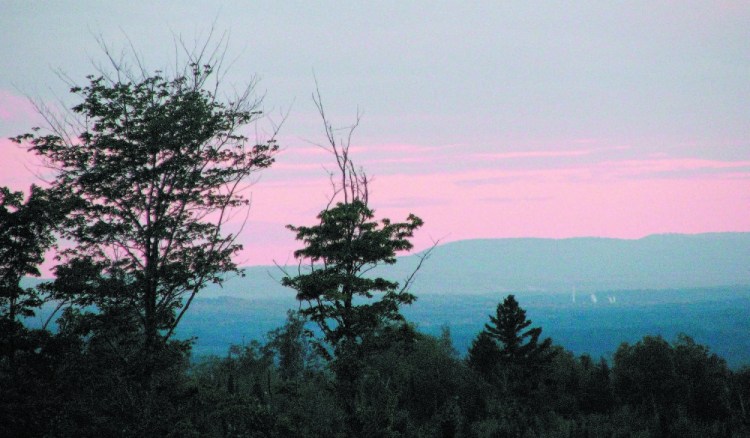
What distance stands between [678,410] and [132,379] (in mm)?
59755

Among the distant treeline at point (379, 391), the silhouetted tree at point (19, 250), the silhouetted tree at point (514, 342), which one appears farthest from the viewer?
the silhouetted tree at point (514, 342)

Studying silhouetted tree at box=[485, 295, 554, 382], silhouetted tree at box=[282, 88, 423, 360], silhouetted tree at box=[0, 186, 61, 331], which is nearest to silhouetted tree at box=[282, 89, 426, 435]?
silhouetted tree at box=[282, 88, 423, 360]

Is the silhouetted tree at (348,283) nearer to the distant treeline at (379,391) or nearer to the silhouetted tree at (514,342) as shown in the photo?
the distant treeline at (379,391)

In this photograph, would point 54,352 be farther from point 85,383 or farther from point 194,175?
point 194,175

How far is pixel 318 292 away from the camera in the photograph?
30.2 meters

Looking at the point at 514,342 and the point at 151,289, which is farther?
the point at 514,342

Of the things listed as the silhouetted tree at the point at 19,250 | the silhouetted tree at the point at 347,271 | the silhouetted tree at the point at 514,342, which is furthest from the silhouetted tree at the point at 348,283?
the silhouetted tree at the point at 514,342

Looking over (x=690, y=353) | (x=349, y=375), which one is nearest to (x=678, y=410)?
(x=690, y=353)

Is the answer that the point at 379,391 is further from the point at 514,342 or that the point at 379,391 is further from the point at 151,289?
the point at 514,342

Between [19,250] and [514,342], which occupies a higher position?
[19,250]

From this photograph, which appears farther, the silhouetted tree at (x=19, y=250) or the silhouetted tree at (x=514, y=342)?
the silhouetted tree at (x=514, y=342)

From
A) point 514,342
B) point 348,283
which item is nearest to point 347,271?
point 348,283

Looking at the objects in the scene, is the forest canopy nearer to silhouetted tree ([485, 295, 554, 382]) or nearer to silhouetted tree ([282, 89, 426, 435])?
silhouetted tree ([282, 89, 426, 435])

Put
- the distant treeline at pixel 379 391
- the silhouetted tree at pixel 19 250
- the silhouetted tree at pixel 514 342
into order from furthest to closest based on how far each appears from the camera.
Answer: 1. the silhouetted tree at pixel 514 342
2. the silhouetted tree at pixel 19 250
3. the distant treeline at pixel 379 391
